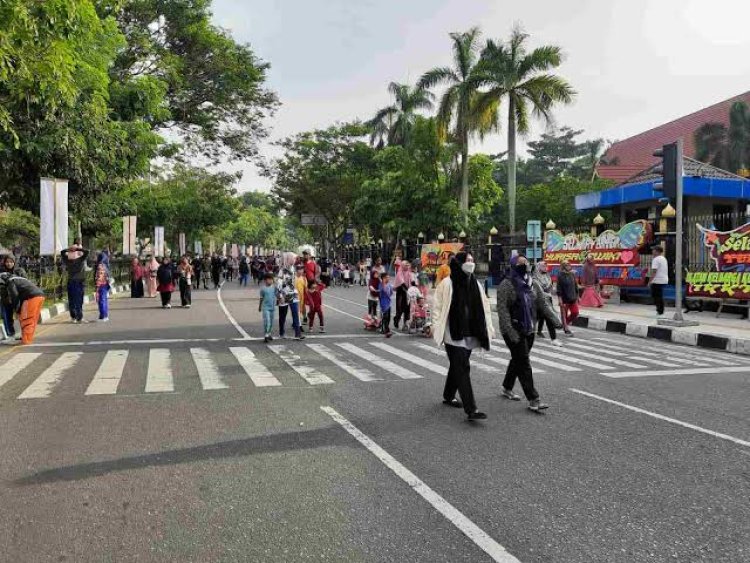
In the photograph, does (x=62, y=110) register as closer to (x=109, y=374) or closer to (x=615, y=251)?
(x=109, y=374)

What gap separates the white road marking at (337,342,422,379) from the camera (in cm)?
843

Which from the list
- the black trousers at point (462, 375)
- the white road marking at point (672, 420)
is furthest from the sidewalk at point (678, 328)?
the black trousers at point (462, 375)

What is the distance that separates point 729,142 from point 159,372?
53618 millimetres

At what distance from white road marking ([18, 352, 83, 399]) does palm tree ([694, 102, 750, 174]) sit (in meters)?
50.9

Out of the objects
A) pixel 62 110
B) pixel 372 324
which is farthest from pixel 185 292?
pixel 372 324

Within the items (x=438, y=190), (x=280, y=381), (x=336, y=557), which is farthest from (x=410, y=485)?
(x=438, y=190)

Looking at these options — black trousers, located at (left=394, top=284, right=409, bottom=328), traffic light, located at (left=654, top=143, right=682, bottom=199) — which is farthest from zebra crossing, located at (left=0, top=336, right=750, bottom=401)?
traffic light, located at (left=654, top=143, right=682, bottom=199)

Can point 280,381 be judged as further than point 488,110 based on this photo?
No

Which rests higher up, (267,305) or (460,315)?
(460,315)

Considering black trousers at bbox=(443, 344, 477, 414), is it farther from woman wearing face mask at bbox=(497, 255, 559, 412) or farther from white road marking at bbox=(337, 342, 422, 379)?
white road marking at bbox=(337, 342, 422, 379)

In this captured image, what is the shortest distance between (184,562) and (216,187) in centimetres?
4061

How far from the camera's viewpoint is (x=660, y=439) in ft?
17.9

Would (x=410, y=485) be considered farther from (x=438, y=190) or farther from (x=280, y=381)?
(x=438, y=190)

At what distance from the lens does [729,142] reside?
165 feet
